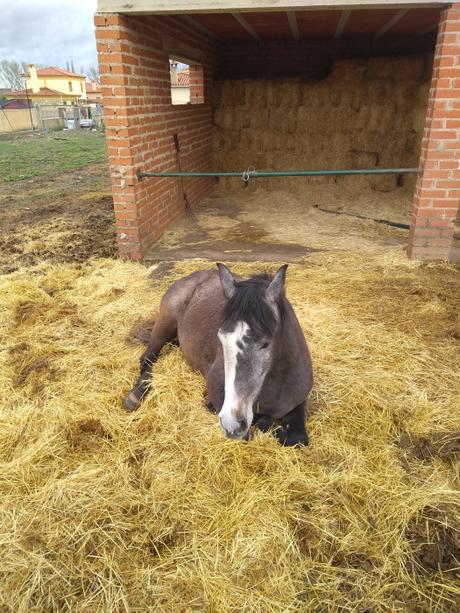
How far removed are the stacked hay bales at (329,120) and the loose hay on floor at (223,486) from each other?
6123 mm

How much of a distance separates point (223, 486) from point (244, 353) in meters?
0.84

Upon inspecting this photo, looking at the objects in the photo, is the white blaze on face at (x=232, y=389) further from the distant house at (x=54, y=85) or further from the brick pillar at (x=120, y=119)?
the distant house at (x=54, y=85)

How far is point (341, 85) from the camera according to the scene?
854 centimetres

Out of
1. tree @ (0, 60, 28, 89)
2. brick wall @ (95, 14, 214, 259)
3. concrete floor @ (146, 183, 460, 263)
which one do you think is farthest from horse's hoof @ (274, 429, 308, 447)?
tree @ (0, 60, 28, 89)

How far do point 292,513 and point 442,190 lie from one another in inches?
Answer: 172

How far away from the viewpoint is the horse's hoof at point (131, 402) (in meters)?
2.94

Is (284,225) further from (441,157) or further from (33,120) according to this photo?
(33,120)

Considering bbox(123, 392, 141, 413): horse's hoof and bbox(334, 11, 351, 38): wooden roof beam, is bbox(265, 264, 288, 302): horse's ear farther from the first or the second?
bbox(334, 11, 351, 38): wooden roof beam

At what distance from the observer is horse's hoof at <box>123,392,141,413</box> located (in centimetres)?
294

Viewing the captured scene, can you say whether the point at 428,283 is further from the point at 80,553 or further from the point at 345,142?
the point at 345,142

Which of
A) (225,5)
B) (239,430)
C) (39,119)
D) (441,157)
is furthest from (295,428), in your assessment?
(39,119)

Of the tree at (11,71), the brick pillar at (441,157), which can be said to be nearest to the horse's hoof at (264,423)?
the brick pillar at (441,157)

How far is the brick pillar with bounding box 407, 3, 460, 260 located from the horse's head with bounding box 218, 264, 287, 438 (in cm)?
401

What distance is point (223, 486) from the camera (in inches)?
89.0
